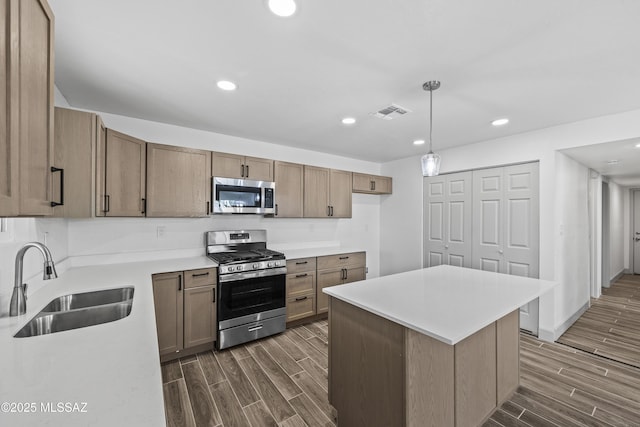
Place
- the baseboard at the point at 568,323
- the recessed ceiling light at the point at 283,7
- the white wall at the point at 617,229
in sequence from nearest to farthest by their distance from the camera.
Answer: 1. the recessed ceiling light at the point at 283,7
2. the baseboard at the point at 568,323
3. the white wall at the point at 617,229

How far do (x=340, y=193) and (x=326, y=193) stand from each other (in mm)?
280

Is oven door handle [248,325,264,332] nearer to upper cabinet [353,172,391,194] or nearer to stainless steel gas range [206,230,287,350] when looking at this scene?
stainless steel gas range [206,230,287,350]

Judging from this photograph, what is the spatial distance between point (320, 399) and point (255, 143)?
311cm

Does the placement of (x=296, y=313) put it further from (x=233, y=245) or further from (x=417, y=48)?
(x=417, y=48)

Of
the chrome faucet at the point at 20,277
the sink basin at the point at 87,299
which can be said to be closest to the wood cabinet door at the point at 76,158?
the sink basin at the point at 87,299

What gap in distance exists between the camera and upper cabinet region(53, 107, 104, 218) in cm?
192

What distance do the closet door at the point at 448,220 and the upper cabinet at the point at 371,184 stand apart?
699 mm

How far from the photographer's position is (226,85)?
218 centimetres

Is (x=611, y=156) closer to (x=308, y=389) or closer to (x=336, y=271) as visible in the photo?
(x=336, y=271)

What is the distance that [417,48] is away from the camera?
1.67 metres

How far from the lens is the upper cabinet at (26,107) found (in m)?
0.74

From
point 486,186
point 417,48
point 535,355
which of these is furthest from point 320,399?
point 486,186

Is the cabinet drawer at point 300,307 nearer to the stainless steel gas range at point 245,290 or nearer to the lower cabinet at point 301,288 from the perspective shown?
the lower cabinet at point 301,288

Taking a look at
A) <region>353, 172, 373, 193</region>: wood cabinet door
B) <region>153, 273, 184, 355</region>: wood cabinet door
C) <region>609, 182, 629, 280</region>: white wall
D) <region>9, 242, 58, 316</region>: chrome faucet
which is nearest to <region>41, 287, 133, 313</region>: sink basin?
<region>9, 242, 58, 316</region>: chrome faucet
